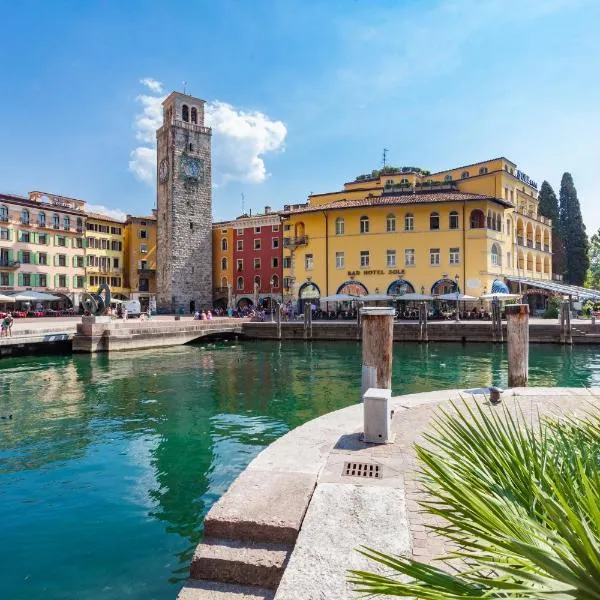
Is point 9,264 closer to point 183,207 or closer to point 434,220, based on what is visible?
point 183,207

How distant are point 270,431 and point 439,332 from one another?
2186 centimetres

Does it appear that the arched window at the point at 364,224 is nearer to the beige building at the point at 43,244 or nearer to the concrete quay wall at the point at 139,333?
the concrete quay wall at the point at 139,333

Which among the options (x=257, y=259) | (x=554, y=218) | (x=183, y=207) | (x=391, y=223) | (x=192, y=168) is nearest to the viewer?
(x=391, y=223)

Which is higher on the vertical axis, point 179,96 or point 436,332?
point 179,96

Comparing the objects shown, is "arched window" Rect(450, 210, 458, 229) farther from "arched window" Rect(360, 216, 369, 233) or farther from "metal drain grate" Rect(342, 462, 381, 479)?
"metal drain grate" Rect(342, 462, 381, 479)

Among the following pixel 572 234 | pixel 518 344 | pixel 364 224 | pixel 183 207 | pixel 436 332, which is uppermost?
pixel 183 207

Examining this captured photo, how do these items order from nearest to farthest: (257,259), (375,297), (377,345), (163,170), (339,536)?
(339,536) → (377,345) → (375,297) → (163,170) → (257,259)

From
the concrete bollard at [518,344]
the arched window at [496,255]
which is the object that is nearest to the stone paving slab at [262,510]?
the concrete bollard at [518,344]

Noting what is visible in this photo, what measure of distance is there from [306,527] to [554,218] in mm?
60815

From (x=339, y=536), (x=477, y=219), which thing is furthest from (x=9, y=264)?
(x=339, y=536)

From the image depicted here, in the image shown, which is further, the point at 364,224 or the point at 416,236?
the point at 364,224

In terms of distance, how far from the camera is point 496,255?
127 ft

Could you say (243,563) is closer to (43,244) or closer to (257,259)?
(257,259)

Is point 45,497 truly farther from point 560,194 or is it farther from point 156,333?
point 560,194
